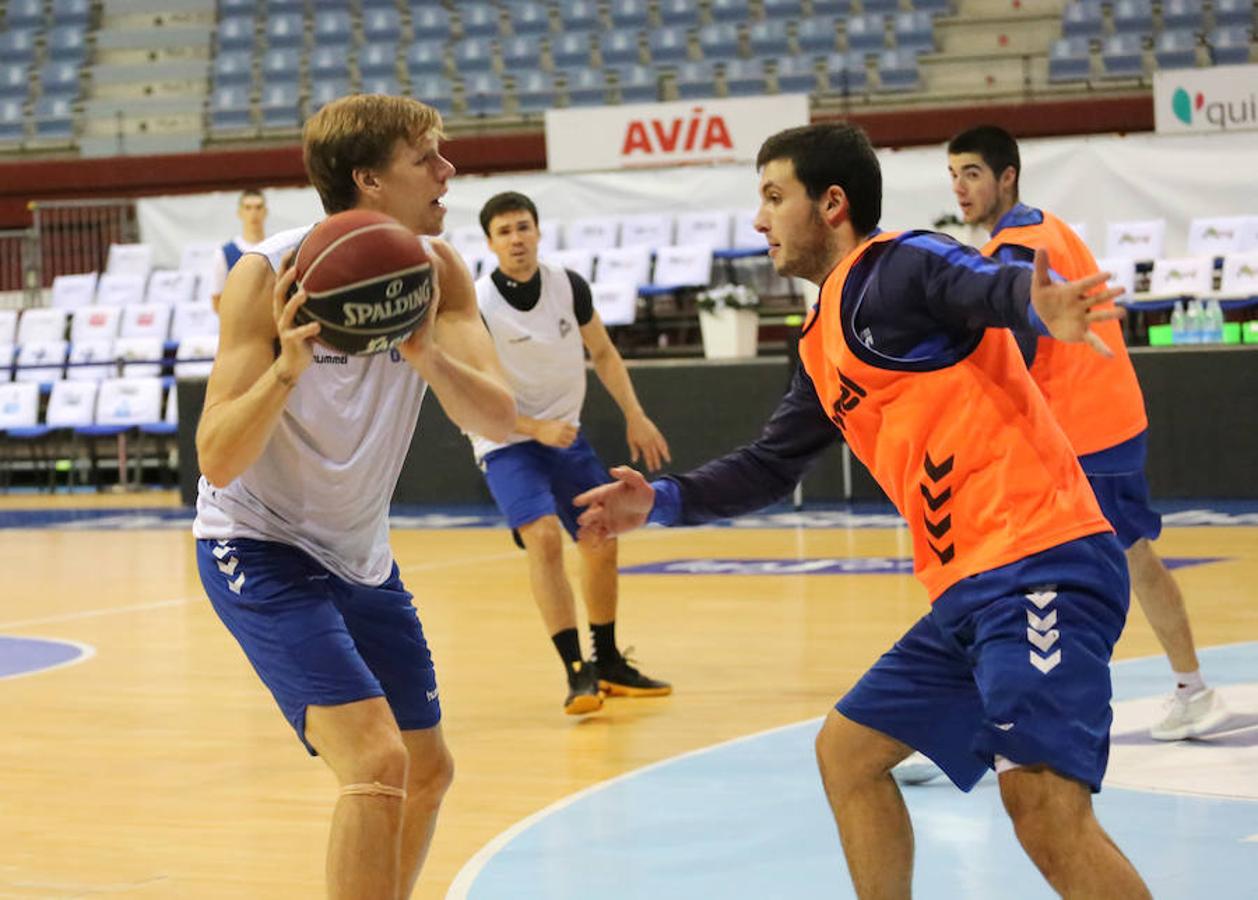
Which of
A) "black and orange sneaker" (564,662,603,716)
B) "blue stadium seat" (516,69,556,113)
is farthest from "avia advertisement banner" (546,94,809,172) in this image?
"black and orange sneaker" (564,662,603,716)

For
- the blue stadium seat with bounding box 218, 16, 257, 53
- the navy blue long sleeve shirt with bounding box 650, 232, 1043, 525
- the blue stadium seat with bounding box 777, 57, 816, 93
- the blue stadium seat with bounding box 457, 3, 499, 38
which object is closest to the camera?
the navy blue long sleeve shirt with bounding box 650, 232, 1043, 525

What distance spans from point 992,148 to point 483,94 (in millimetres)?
17056

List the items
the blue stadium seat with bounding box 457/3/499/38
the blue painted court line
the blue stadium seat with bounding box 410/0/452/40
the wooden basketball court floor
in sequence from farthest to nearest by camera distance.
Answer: the blue stadium seat with bounding box 410/0/452/40 < the blue stadium seat with bounding box 457/3/499/38 < the wooden basketball court floor < the blue painted court line

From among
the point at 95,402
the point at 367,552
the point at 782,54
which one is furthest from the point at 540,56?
the point at 367,552

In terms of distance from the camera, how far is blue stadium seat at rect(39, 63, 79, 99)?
24.8 meters

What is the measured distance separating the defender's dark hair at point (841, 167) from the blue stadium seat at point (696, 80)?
18443 millimetres

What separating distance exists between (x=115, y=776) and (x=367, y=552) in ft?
9.38

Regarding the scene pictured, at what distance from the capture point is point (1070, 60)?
20375mm

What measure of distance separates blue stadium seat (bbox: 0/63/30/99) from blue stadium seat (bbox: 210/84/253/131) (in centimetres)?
272

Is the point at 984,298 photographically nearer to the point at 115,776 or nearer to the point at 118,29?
the point at 115,776

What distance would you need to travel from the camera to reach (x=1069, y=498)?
3.32 metres

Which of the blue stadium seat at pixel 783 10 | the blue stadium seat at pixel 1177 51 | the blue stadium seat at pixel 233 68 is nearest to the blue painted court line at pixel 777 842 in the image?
the blue stadium seat at pixel 1177 51

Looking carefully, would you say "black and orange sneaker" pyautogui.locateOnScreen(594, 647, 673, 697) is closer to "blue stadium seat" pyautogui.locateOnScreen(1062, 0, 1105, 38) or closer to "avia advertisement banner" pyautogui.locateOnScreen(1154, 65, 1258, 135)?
"avia advertisement banner" pyautogui.locateOnScreen(1154, 65, 1258, 135)

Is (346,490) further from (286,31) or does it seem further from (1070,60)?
(286,31)
